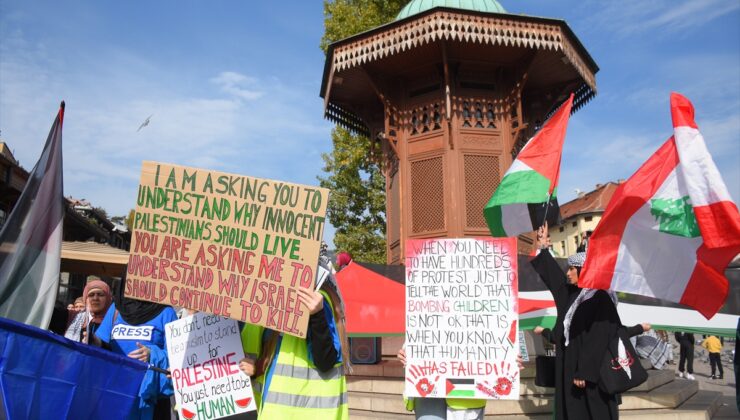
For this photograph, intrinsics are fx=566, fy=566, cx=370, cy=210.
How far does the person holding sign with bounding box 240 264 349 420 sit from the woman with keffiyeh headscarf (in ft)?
7.70

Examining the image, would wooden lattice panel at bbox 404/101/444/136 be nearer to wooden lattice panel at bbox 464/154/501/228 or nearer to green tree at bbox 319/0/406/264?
wooden lattice panel at bbox 464/154/501/228

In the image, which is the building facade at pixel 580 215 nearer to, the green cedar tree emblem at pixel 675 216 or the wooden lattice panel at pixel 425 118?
the wooden lattice panel at pixel 425 118

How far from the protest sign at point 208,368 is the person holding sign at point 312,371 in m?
0.43

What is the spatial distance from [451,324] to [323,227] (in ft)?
6.14

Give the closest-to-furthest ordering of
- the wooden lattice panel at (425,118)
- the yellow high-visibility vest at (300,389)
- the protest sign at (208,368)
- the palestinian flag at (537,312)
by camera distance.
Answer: the yellow high-visibility vest at (300,389) < the protest sign at (208,368) < the palestinian flag at (537,312) < the wooden lattice panel at (425,118)

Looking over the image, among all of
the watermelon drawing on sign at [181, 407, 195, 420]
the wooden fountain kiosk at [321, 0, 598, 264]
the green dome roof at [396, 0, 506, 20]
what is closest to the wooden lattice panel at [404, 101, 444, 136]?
the wooden fountain kiosk at [321, 0, 598, 264]

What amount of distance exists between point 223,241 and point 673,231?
3.52m

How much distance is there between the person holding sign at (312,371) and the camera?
116 inches

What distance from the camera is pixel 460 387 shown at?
446cm

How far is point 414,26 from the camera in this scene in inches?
459

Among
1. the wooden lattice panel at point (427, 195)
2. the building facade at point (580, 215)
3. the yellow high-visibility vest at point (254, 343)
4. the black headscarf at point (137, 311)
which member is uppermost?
the building facade at point (580, 215)

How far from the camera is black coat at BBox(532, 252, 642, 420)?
4.48 m

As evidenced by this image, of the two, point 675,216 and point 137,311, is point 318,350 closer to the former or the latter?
Result: point 137,311

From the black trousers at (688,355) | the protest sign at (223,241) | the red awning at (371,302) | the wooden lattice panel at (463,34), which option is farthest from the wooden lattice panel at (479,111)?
the protest sign at (223,241)
